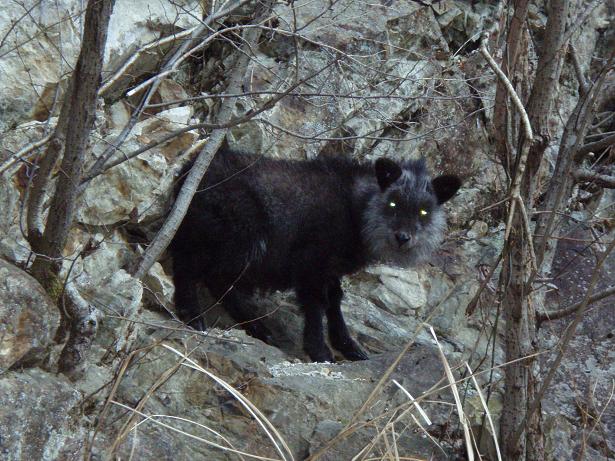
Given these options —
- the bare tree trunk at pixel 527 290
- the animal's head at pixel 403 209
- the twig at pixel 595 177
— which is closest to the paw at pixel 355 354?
the animal's head at pixel 403 209

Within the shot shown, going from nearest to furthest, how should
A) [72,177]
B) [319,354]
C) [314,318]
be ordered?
[72,177]
[319,354]
[314,318]

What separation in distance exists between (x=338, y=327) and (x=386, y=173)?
143cm

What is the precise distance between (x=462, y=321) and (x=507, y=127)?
3.28 metres

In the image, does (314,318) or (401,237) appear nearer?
(314,318)

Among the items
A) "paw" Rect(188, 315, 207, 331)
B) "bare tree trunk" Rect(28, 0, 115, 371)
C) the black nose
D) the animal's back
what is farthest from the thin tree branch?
the black nose

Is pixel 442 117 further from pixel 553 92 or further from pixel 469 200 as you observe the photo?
pixel 553 92

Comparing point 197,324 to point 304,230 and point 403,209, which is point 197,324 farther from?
point 403,209

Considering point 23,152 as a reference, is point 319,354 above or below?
below

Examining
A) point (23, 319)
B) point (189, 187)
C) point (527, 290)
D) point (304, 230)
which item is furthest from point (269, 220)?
point (23, 319)

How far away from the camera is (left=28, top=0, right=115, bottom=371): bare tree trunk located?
381 centimetres

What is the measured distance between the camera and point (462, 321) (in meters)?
8.08

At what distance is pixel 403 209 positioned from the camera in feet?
24.0

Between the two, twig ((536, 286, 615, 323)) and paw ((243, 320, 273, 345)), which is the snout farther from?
twig ((536, 286, 615, 323))

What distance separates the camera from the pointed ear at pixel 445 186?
7355 millimetres
